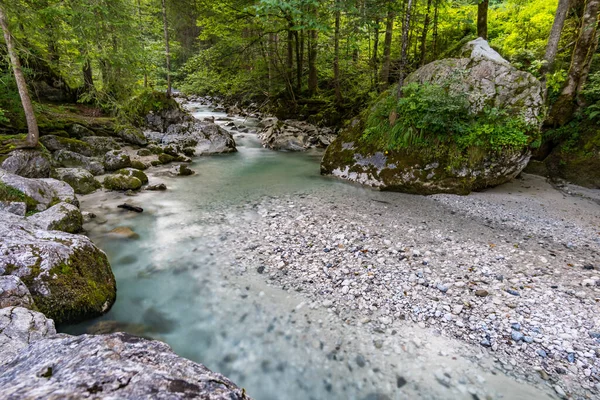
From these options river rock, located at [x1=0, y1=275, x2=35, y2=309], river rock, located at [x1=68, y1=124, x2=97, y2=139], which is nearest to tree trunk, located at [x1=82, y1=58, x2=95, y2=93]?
river rock, located at [x1=68, y1=124, x2=97, y2=139]

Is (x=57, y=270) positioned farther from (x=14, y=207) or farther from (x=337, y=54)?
(x=337, y=54)

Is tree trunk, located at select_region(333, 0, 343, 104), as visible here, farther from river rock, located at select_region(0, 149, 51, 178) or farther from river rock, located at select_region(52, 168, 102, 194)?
river rock, located at select_region(0, 149, 51, 178)

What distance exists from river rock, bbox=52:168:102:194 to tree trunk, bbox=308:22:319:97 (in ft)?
43.4

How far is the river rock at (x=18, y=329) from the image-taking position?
7.45ft

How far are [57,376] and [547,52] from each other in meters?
12.5

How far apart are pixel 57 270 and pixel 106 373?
2.86m

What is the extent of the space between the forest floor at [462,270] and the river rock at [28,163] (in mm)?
6518

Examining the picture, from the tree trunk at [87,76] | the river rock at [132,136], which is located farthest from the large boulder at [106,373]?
the river rock at [132,136]

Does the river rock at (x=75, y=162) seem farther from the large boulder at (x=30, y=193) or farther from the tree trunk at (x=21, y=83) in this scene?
the large boulder at (x=30, y=193)

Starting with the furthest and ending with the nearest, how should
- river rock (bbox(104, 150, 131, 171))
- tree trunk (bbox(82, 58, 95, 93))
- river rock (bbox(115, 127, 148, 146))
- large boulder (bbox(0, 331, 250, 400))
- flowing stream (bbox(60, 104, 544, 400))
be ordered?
river rock (bbox(115, 127, 148, 146))
river rock (bbox(104, 150, 131, 171))
tree trunk (bbox(82, 58, 95, 93))
flowing stream (bbox(60, 104, 544, 400))
large boulder (bbox(0, 331, 250, 400))

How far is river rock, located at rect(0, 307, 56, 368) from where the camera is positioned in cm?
227

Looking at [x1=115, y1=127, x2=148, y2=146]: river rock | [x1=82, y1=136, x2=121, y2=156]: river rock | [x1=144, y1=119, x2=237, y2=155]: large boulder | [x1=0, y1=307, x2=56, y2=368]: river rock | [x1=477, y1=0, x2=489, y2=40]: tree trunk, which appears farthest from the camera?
[x1=144, y1=119, x2=237, y2=155]: large boulder

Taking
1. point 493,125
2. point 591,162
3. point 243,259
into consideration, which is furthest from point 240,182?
point 591,162

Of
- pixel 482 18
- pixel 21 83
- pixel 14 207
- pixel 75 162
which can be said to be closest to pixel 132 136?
pixel 75 162
